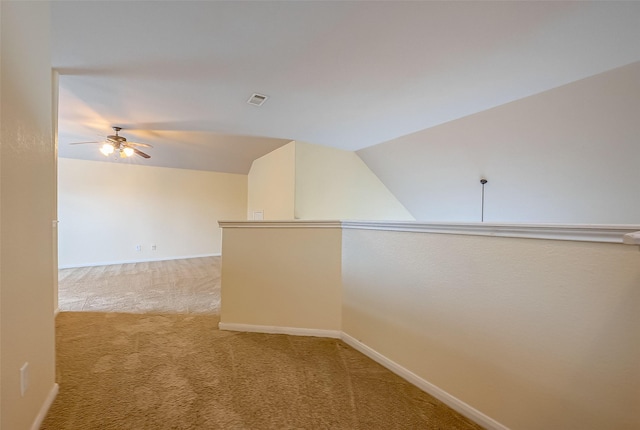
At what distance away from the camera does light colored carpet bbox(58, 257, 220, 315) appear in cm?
314

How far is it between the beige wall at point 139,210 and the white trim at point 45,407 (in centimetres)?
471

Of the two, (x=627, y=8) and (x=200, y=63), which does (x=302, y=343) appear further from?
(x=627, y=8)

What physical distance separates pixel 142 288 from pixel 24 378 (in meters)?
3.01

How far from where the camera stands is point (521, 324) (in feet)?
4.19

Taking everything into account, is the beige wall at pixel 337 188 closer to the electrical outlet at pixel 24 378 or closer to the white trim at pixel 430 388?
the white trim at pixel 430 388

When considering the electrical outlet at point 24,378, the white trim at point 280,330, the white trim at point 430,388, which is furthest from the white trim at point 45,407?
the white trim at point 430,388

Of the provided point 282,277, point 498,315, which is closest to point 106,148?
point 282,277

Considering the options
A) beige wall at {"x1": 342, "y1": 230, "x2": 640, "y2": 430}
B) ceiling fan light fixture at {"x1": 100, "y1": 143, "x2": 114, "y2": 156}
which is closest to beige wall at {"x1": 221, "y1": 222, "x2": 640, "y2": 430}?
beige wall at {"x1": 342, "y1": 230, "x2": 640, "y2": 430}

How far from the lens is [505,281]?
Answer: 1334mm

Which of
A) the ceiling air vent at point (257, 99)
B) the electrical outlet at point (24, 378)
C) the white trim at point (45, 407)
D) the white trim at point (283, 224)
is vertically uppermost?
the ceiling air vent at point (257, 99)

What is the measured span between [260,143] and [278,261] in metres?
2.48

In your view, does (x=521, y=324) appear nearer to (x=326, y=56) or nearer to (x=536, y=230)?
(x=536, y=230)

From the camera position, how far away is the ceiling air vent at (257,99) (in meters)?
2.63

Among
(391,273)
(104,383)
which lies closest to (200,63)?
(391,273)
